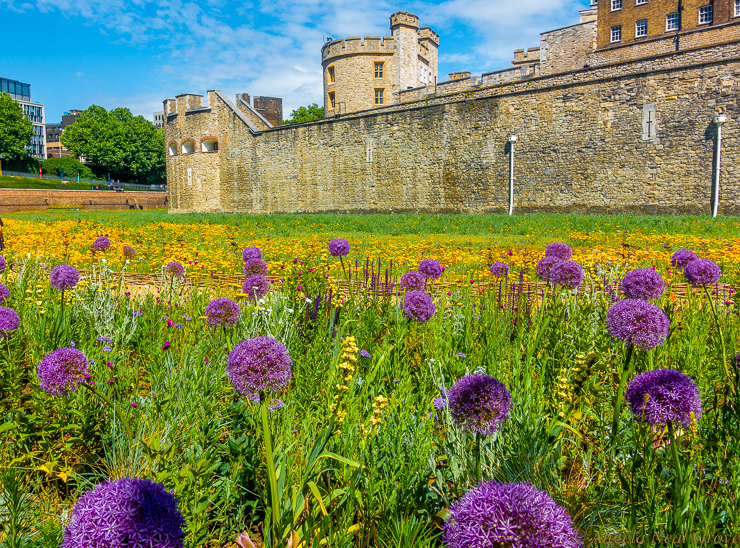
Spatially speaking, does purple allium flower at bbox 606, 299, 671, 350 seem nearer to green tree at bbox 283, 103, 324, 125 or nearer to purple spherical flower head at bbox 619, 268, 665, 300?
purple spherical flower head at bbox 619, 268, 665, 300

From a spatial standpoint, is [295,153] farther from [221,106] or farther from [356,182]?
[221,106]

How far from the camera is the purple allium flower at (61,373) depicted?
1820 millimetres

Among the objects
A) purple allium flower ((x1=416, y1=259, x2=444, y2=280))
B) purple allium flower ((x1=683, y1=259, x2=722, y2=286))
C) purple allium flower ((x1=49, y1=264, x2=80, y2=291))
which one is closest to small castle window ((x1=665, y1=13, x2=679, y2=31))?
purple allium flower ((x1=683, y1=259, x2=722, y2=286))

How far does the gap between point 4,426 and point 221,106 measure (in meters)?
31.9

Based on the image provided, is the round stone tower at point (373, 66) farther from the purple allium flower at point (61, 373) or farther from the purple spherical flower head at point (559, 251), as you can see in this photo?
the purple allium flower at point (61, 373)

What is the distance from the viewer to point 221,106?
30.5 m

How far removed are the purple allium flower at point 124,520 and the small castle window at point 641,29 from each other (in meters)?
42.5

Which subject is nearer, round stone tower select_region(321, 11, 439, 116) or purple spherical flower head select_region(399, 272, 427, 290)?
purple spherical flower head select_region(399, 272, 427, 290)

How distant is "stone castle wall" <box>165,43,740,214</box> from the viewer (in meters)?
16.3

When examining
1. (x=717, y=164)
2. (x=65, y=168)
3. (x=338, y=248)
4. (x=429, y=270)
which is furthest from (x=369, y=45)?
(x=65, y=168)

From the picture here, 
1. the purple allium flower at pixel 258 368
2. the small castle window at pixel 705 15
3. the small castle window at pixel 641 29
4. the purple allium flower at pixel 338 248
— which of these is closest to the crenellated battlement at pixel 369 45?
the small castle window at pixel 641 29

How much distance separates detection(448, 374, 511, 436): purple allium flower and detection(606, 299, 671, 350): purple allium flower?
2.57 ft

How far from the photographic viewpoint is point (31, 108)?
104875mm

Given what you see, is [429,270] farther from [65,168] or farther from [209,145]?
[65,168]
